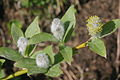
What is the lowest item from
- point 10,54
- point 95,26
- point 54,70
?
point 54,70

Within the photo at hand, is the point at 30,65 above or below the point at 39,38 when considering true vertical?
below

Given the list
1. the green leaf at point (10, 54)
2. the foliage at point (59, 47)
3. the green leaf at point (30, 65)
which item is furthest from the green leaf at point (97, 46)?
the green leaf at point (10, 54)

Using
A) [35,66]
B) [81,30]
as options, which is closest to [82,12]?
[81,30]

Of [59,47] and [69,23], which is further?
[69,23]

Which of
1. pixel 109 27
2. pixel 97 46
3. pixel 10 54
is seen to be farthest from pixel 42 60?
pixel 109 27

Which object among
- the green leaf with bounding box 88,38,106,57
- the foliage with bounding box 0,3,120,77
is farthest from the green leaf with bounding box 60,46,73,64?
the green leaf with bounding box 88,38,106,57

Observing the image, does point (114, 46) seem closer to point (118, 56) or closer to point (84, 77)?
point (118, 56)

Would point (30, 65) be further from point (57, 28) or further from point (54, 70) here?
point (57, 28)

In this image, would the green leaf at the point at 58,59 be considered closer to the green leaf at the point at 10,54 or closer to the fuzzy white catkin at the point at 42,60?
the fuzzy white catkin at the point at 42,60
